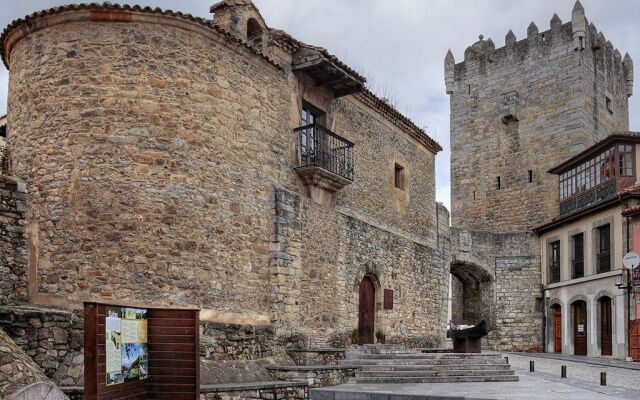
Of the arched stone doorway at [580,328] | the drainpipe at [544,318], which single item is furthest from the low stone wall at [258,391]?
the drainpipe at [544,318]

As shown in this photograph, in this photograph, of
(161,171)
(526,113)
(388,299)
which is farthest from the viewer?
(526,113)

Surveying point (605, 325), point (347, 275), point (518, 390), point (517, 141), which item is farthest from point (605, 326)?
point (518, 390)

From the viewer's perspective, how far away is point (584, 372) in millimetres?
18219

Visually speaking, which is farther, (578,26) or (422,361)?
(578,26)

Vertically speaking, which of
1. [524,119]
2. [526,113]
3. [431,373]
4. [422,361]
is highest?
[526,113]

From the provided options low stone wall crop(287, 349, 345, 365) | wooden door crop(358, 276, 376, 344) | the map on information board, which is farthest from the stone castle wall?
the map on information board

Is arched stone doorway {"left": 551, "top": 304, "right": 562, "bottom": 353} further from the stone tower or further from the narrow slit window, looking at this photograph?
the narrow slit window

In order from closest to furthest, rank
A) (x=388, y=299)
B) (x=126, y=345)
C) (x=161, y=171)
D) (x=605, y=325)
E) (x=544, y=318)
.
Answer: (x=126, y=345) < (x=161, y=171) < (x=388, y=299) < (x=605, y=325) < (x=544, y=318)

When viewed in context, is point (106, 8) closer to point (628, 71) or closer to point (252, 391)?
point (252, 391)

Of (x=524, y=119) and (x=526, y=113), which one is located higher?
(x=526, y=113)

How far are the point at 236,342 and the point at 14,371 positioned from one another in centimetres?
534

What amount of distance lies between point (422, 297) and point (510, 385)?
6.81 m

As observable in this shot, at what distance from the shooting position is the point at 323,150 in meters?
16.6

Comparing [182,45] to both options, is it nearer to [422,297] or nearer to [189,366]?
[189,366]
